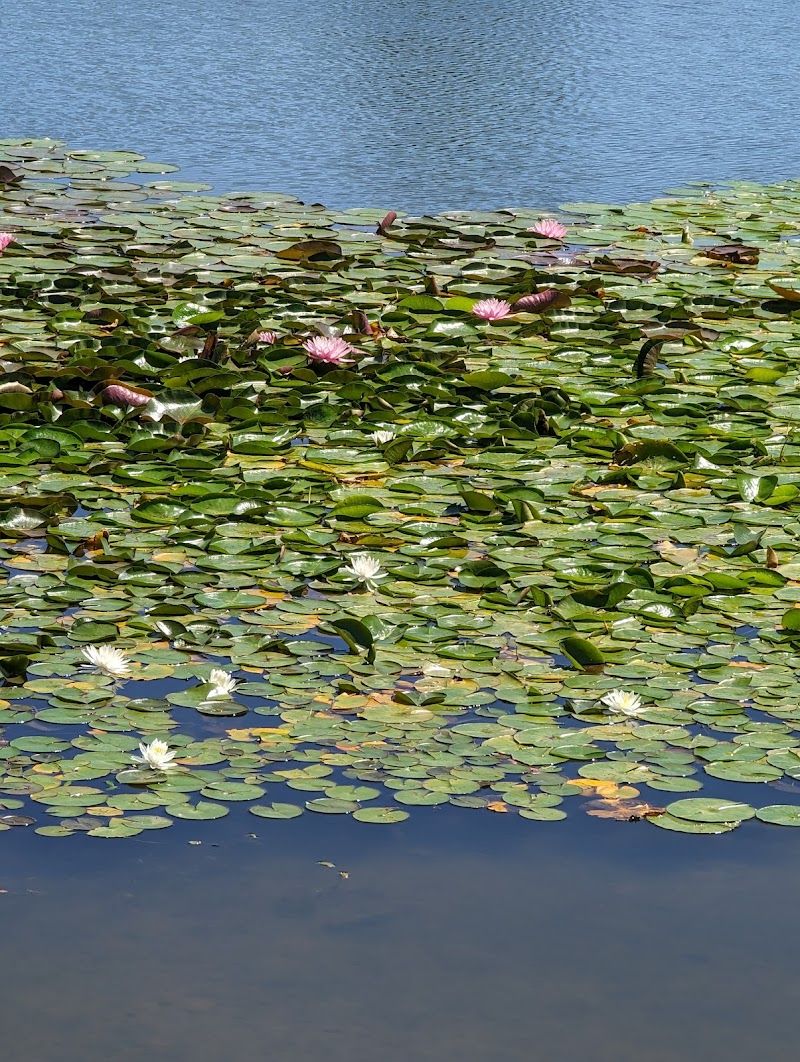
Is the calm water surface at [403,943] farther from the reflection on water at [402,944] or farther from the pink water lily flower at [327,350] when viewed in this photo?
the pink water lily flower at [327,350]

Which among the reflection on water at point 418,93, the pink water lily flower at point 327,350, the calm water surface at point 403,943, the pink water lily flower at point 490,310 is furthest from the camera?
the reflection on water at point 418,93

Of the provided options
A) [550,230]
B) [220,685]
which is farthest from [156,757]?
[550,230]

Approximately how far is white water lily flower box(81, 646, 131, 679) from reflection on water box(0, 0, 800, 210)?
440 centimetres

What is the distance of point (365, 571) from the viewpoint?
→ 3.13 meters

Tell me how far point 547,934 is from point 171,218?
186 inches

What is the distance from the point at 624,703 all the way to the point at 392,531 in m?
0.92

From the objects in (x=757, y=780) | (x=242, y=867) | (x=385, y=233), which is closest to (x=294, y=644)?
(x=242, y=867)

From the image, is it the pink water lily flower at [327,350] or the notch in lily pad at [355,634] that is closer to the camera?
the notch in lily pad at [355,634]

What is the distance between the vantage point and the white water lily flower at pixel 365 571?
10.3 ft

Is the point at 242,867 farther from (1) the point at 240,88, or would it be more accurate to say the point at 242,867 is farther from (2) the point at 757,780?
(1) the point at 240,88

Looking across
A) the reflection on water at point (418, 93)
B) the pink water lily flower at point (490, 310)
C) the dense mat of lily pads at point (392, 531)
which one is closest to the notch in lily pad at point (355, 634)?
the dense mat of lily pads at point (392, 531)

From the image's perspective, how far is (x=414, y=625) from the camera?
2.96 meters

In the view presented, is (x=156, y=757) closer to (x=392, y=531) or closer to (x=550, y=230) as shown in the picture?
(x=392, y=531)

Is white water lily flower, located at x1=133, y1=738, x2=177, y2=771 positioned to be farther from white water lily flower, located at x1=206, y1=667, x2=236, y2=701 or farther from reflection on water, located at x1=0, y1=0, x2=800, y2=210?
reflection on water, located at x1=0, y1=0, x2=800, y2=210
